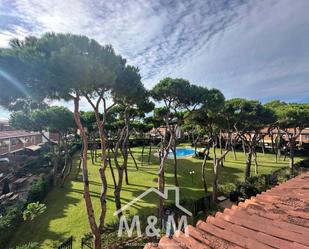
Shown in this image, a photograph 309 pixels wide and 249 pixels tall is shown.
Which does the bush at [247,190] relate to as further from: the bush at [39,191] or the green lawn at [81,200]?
the bush at [39,191]

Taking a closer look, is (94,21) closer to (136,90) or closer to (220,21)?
(136,90)

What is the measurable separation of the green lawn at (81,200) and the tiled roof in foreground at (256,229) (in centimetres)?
637

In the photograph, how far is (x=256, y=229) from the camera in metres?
2.64

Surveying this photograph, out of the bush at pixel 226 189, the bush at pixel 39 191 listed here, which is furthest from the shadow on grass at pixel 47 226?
the bush at pixel 226 189

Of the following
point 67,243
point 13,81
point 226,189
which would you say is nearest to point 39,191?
point 67,243

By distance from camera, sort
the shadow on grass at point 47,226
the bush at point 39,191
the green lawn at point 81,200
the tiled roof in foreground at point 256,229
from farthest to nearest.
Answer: the bush at point 39,191, the green lawn at point 81,200, the shadow on grass at point 47,226, the tiled roof in foreground at point 256,229

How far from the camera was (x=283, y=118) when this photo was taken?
17.6 meters

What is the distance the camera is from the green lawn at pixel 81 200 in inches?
327

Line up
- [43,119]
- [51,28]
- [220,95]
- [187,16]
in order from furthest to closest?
[43,119]
[220,95]
[187,16]
[51,28]

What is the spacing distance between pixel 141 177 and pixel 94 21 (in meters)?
12.7

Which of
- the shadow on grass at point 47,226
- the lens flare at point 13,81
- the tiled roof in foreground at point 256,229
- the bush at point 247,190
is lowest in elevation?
the shadow on grass at point 47,226

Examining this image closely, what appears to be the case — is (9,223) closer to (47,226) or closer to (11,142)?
(47,226)

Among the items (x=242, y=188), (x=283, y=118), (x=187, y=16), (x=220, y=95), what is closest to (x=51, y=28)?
(x=187, y=16)

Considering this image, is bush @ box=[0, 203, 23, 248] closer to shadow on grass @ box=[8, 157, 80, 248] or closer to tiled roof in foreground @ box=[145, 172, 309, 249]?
shadow on grass @ box=[8, 157, 80, 248]
